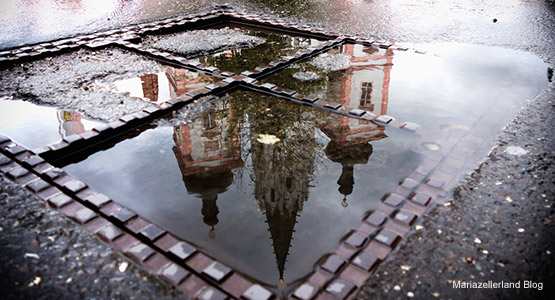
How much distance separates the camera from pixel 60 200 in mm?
3955

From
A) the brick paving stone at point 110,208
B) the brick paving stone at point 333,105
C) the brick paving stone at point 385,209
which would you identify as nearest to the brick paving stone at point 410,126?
the brick paving stone at point 333,105

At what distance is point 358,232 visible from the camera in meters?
3.66

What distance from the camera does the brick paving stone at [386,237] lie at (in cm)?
352

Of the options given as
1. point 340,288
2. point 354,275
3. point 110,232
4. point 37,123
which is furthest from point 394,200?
point 37,123

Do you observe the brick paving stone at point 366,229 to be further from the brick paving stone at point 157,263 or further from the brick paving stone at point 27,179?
the brick paving stone at point 27,179

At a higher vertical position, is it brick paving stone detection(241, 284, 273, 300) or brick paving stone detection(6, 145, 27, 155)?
brick paving stone detection(6, 145, 27, 155)

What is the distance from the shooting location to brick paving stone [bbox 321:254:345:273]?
3.28 metres

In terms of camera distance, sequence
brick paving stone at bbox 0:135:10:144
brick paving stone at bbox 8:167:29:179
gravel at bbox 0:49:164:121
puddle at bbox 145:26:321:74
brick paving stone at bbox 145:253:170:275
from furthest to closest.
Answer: puddle at bbox 145:26:321:74 < gravel at bbox 0:49:164:121 < brick paving stone at bbox 0:135:10:144 < brick paving stone at bbox 8:167:29:179 < brick paving stone at bbox 145:253:170:275

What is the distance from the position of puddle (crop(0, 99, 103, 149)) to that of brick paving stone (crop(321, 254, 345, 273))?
3.64 metres

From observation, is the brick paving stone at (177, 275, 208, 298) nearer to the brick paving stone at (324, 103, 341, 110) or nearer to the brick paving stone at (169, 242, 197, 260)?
the brick paving stone at (169, 242, 197, 260)

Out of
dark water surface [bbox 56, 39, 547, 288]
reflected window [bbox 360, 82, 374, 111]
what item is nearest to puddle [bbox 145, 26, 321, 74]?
dark water surface [bbox 56, 39, 547, 288]

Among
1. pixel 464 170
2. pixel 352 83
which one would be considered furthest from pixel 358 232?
pixel 352 83

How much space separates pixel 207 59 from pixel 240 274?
18.0 ft

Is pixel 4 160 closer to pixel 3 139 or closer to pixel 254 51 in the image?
pixel 3 139
